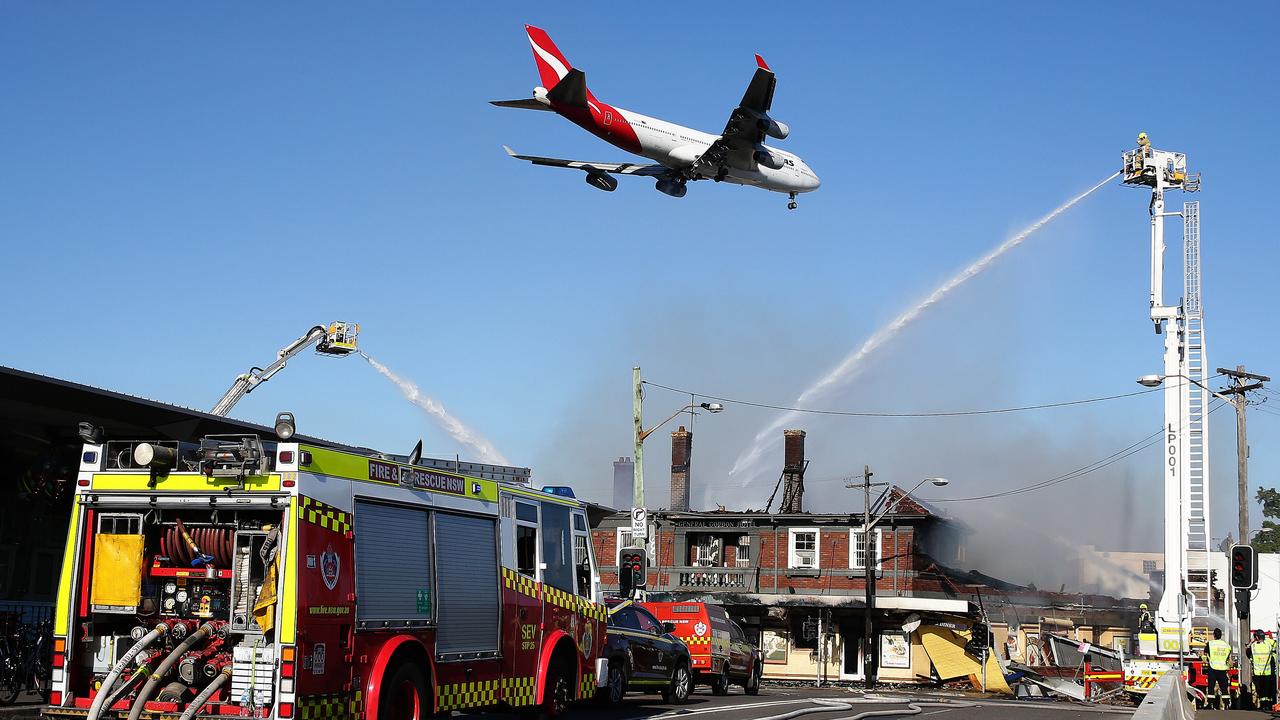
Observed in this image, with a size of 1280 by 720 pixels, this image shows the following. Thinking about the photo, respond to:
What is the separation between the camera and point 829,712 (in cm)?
2081

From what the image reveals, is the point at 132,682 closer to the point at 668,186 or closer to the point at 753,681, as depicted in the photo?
the point at 753,681

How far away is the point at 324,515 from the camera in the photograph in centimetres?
1198

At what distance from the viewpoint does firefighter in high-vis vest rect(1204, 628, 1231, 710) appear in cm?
2467

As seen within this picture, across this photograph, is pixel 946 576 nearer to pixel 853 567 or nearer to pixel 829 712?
pixel 853 567

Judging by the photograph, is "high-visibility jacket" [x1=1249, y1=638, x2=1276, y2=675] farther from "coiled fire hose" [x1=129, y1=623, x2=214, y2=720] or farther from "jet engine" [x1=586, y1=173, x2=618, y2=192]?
"coiled fire hose" [x1=129, y1=623, x2=214, y2=720]

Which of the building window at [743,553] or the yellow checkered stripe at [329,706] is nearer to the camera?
the yellow checkered stripe at [329,706]

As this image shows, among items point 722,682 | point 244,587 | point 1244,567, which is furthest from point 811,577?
point 244,587

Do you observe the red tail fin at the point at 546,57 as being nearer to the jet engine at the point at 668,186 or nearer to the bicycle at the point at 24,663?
the jet engine at the point at 668,186

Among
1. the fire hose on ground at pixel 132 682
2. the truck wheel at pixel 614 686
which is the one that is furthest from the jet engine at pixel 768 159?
the fire hose on ground at pixel 132 682

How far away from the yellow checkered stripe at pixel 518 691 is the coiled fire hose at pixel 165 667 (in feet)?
15.0

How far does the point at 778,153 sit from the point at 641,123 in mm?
5158

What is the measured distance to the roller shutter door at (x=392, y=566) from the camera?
41.3ft

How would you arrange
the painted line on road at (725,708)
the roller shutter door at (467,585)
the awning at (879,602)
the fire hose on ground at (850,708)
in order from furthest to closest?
the awning at (879,602) < the fire hose on ground at (850,708) < the painted line on road at (725,708) < the roller shutter door at (467,585)

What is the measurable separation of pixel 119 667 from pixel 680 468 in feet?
154
